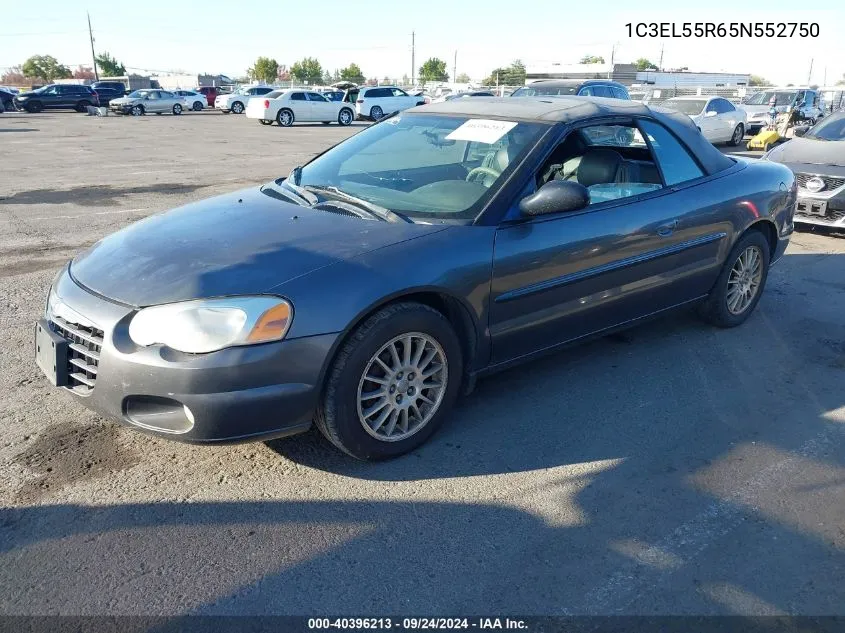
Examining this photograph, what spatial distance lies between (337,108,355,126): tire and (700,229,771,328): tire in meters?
27.9

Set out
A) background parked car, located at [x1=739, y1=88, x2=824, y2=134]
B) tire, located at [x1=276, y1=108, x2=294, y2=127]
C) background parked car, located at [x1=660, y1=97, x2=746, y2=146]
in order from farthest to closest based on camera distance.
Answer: tire, located at [x1=276, y1=108, x2=294, y2=127]
background parked car, located at [x1=739, y1=88, x2=824, y2=134]
background parked car, located at [x1=660, y1=97, x2=746, y2=146]

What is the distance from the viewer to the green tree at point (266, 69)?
307 ft

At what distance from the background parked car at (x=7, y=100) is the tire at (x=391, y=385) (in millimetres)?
41895

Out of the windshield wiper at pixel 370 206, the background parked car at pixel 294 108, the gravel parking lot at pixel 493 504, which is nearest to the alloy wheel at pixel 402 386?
the gravel parking lot at pixel 493 504

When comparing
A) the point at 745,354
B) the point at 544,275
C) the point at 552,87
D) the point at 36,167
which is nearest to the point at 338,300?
the point at 544,275

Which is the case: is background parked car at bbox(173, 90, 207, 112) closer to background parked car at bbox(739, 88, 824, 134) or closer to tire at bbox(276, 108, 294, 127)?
tire at bbox(276, 108, 294, 127)

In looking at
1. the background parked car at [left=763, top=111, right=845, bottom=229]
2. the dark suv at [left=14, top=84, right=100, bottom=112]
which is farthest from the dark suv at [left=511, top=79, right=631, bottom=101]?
the dark suv at [left=14, top=84, right=100, bottom=112]

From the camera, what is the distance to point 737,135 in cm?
1933

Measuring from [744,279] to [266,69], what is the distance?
3827 inches

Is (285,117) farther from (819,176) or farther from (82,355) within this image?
(82,355)

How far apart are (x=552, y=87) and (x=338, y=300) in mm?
16982

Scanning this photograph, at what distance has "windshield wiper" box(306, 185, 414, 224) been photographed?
354cm

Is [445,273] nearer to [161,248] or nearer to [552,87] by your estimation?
[161,248]

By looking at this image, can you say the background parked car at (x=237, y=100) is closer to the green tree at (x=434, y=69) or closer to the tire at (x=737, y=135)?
the tire at (x=737, y=135)
